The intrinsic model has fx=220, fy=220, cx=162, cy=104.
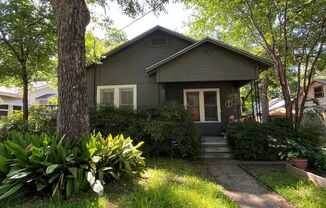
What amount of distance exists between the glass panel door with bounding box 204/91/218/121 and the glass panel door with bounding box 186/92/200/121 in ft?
1.34

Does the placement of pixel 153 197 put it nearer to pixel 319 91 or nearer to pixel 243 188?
pixel 243 188

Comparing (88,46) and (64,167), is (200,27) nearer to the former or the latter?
(88,46)

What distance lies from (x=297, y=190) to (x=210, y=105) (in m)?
6.94

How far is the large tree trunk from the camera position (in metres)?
4.45

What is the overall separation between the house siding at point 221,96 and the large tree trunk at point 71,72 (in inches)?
285

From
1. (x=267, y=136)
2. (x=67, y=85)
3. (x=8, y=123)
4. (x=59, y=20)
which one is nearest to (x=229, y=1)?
(x=267, y=136)

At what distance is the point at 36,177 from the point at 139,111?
4.82 m

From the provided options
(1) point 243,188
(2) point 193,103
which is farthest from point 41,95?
(1) point 243,188

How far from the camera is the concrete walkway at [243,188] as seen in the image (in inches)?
158

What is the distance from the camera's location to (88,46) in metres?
11.2

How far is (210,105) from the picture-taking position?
1127 centimetres

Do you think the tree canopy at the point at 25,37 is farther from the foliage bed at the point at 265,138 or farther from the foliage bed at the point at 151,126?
the foliage bed at the point at 265,138

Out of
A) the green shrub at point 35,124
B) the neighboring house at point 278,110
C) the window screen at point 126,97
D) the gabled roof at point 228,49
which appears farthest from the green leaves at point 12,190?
the neighboring house at point 278,110

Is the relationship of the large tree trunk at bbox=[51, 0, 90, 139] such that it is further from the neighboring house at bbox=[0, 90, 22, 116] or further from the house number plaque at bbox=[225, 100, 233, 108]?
the neighboring house at bbox=[0, 90, 22, 116]
